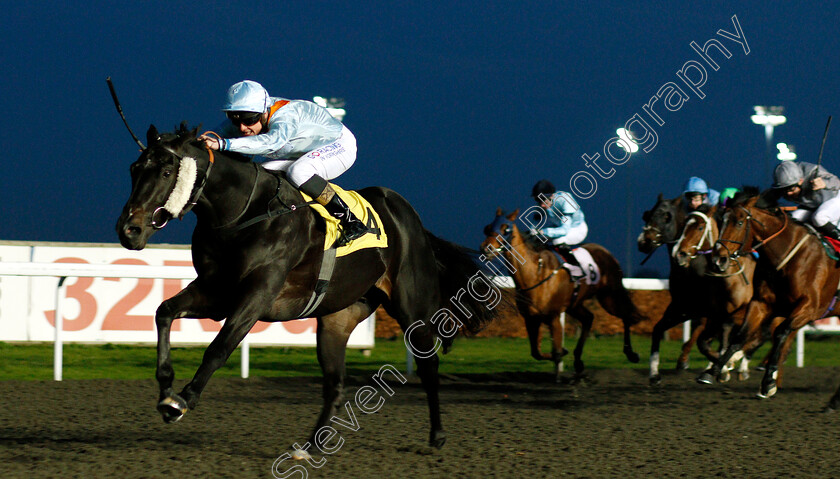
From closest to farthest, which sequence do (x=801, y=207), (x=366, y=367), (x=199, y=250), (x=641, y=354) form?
(x=199, y=250)
(x=801, y=207)
(x=366, y=367)
(x=641, y=354)

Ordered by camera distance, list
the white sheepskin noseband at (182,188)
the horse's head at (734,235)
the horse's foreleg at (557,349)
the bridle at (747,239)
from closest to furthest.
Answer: the white sheepskin noseband at (182,188)
the bridle at (747,239)
the horse's head at (734,235)
the horse's foreleg at (557,349)

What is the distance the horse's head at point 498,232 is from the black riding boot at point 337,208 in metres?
4.00

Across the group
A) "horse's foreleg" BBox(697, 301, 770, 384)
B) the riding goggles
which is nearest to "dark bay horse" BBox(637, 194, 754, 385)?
"horse's foreleg" BBox(697, 301, 770, 384)

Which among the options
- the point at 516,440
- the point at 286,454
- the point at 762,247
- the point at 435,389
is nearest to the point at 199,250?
the point at 286,454

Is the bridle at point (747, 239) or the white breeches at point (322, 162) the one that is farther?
the bridle at point (747, 239)

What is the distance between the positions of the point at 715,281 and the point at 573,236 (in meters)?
1.89

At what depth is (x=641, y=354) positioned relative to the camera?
35.8 ft

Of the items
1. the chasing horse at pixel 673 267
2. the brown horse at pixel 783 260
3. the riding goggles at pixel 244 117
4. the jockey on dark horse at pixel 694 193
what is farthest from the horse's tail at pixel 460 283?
the jockey on dark horse at pixel 694 193

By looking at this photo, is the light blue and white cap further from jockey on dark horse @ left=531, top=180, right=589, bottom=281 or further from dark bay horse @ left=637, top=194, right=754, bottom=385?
jockey on dark horse @ left=531, top=180, right=589, bottom=281

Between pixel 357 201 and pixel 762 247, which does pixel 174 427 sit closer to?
pixel 357 201

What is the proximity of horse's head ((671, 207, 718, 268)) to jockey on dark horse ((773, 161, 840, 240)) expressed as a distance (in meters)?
→ 0.66

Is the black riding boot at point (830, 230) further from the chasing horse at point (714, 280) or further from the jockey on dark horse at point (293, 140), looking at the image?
the jockey on dark horse at point (293, 140)

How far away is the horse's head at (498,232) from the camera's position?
26.1 ft

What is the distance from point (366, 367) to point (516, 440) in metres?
4.05
